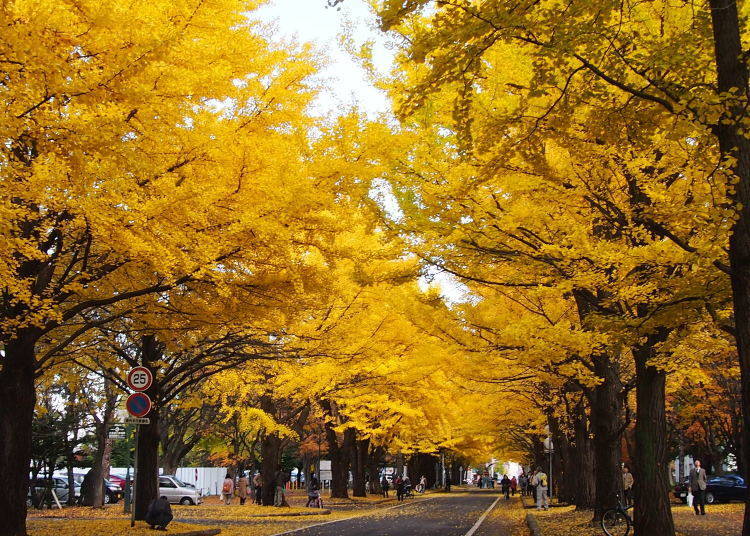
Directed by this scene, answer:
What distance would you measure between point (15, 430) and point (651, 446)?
951 centimetres

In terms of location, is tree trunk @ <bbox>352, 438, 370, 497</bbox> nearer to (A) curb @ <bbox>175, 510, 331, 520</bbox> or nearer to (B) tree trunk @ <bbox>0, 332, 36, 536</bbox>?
(A) curb @ <bbox>175, 510, 331, 520</bbox>

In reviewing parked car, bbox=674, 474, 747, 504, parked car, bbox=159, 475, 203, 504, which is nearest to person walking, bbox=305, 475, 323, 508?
parked car, bbox=159, 475, 203, 504

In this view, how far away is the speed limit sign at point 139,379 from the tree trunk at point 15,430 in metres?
2.36

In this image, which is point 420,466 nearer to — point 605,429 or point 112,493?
point 112,493

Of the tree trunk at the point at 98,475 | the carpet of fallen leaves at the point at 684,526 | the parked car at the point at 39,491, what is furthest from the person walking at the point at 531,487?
the parked car at the point at 39,491

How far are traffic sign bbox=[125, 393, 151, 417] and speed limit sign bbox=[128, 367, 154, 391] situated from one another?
0.15m

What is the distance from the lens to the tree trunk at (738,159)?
507 cm

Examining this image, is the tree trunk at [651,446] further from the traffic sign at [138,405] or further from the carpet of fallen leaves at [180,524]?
the traffic sign at [138,405]

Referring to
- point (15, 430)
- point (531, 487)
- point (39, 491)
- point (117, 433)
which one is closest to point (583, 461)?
point (117, 433)

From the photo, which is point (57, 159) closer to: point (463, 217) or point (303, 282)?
point (303, 282)

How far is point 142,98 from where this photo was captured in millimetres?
6844

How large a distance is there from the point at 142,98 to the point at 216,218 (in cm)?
218

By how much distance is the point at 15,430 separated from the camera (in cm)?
1032

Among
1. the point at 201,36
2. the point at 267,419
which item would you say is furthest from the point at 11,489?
the point at 267,419
